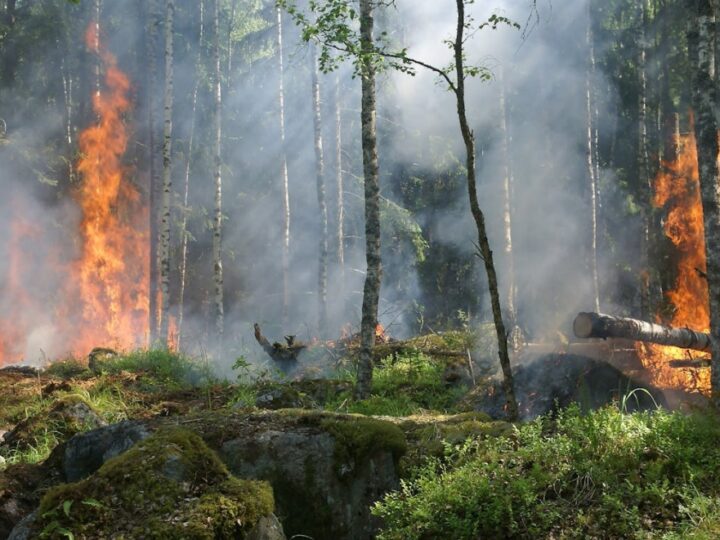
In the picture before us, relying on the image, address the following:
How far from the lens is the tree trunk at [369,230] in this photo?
34.4ft

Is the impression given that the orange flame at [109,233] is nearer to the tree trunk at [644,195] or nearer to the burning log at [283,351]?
the burning log at [283,351]

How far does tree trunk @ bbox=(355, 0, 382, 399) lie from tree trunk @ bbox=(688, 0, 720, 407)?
15.6 feet

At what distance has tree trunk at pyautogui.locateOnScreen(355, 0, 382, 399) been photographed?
10500mm

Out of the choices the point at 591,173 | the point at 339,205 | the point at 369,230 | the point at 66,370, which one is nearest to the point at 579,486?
the point at 369,230

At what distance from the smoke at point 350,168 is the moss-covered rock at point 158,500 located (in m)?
16.1

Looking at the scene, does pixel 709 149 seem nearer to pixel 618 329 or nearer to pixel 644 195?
pixel 618 329

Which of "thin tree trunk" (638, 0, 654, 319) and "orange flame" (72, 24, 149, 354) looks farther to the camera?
"orange flame" (72, 24, 149, 354)

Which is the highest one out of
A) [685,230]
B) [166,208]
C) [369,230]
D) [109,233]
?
[109,233]

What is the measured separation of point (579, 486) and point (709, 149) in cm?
641

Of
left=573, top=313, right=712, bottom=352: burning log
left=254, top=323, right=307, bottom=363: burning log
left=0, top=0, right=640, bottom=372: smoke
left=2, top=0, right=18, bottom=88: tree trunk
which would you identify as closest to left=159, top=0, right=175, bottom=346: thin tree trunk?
left=0, top=0, right=640, bottom=372: smoke

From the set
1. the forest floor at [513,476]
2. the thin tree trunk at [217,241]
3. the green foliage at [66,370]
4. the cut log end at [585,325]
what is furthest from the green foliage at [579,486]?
the thin tree trunk at [217,241]

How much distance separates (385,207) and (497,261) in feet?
16.8

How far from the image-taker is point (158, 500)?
3.80 m

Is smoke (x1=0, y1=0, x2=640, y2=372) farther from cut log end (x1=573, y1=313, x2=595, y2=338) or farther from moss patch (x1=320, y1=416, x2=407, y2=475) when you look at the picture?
moss patch (x1=320, y1=416, x2=407, y2=475)
